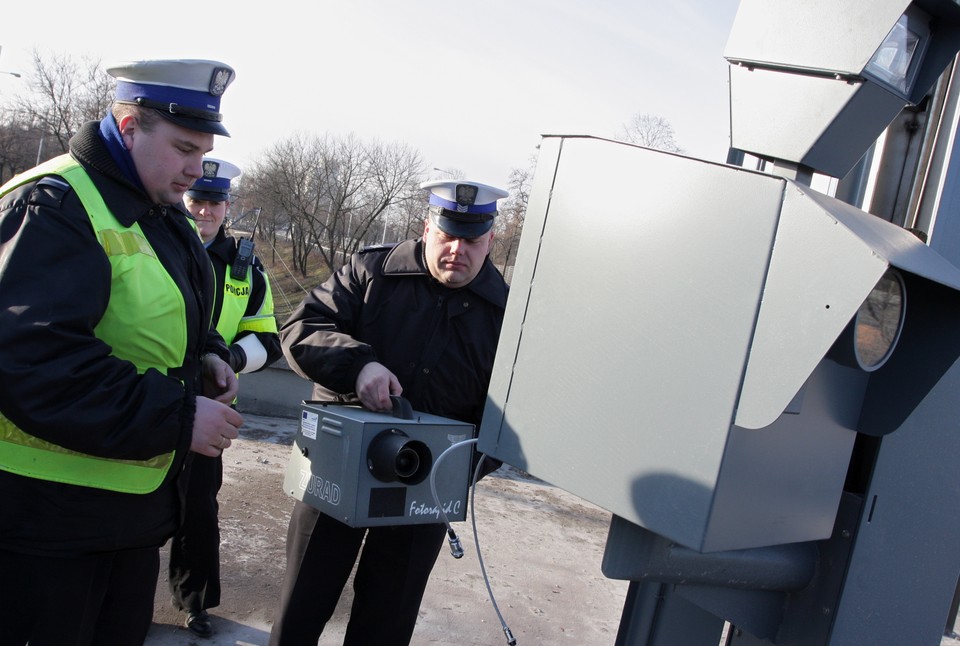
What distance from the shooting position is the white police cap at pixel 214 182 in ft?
11.9

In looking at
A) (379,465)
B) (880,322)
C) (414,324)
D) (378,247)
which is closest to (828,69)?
(880,322)

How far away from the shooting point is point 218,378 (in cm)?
230

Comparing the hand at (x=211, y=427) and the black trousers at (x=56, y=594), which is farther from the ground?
the hand at (x=211, y=427)

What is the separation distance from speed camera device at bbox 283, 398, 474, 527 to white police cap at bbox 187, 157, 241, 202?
167cm

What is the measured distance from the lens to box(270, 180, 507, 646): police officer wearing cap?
2.61 metres

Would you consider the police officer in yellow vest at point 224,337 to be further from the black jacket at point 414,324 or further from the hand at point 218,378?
the hand at point 218,378

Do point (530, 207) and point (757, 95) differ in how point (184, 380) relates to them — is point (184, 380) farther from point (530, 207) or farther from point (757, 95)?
point (757, 95)

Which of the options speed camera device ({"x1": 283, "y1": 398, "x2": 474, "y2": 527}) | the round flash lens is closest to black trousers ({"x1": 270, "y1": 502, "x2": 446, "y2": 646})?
speed camera device ({"x1": 283, "y1": 398, "x2": 474, "y2": 527})

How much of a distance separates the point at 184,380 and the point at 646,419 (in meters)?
1.24

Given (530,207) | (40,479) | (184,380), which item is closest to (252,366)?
(184,380)

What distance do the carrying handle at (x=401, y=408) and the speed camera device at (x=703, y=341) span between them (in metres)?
0.71

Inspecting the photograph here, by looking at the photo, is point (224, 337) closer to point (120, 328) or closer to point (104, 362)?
point (120, 328)

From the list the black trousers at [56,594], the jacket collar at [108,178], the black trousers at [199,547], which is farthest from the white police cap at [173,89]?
the black trousers at [199,547]

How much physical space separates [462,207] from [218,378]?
1.00 meters
